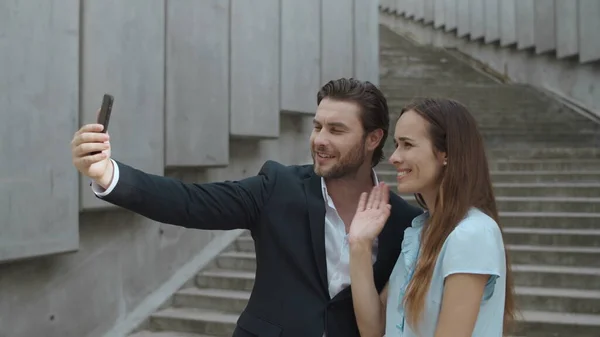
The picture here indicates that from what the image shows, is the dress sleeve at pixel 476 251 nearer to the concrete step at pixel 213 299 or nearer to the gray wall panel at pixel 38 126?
the gray wall panel at pixel 38 126

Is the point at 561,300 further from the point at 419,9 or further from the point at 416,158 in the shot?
the point at 419,9

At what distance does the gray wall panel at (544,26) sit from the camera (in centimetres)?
895

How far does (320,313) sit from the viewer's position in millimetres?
1585

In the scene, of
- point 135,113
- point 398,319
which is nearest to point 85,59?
point 135,113

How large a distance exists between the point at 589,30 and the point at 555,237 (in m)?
4.14

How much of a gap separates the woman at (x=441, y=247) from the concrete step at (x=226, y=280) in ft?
10.2

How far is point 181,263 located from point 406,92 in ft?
14.4

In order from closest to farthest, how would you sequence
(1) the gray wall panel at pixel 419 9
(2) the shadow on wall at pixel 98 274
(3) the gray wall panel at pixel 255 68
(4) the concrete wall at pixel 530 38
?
(2) the shadow on wall at pixel 98 274, (3) the gray wall panel at pixel 255 68, (4) the concrete wall at pixel 530 38, (1) the gray wall panel at pixel 419 9

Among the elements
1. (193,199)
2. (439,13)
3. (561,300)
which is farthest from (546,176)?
(439,13)

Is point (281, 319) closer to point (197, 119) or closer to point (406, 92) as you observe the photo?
point (197, 119)

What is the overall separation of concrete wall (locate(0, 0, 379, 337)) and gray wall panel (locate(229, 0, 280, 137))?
1 cm

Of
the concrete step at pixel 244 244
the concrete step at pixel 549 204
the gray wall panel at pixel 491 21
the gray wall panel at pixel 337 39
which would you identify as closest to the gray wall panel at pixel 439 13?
the gray wall panel at pixel 491 21

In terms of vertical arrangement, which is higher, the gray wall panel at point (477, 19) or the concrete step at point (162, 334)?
the gray wall panel at point (477, 19)

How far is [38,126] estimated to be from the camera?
3322 mm
